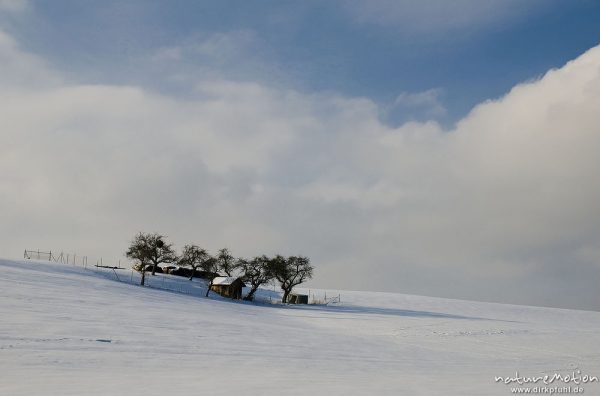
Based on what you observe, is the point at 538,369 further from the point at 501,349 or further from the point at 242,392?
the point at 242,392

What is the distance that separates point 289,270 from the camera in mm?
87438

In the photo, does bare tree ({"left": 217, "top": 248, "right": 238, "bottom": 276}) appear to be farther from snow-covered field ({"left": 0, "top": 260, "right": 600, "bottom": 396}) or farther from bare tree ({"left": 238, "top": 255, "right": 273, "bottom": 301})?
snow-covered field ({"left": 0, "top": 260, "right": 600, "bottom": 396})

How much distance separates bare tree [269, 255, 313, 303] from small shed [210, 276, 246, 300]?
7.14 metres

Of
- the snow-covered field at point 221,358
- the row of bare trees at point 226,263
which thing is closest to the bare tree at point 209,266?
the row of bare trees at point 226,263

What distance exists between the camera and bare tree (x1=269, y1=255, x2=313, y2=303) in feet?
281

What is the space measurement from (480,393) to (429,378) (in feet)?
8.49

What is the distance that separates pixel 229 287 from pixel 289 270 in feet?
41.0

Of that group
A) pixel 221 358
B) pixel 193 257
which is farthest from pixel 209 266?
pixel 221 358

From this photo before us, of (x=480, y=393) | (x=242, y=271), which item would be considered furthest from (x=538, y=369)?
(x=242, y=271)

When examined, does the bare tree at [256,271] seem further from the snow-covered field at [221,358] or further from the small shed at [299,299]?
the snow-covered field at [221,358]

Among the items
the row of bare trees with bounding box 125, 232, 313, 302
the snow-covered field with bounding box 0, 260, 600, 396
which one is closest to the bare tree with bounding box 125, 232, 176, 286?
the row of bare trees with bounding box 125, 232, 313, 302

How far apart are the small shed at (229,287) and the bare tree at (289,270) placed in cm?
714

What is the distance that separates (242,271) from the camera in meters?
88.4

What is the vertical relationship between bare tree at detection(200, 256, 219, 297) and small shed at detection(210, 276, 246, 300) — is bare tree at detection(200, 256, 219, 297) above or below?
above
